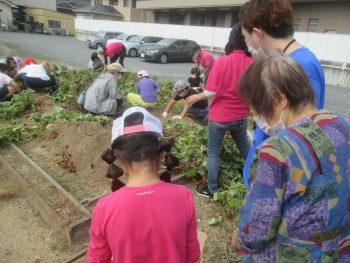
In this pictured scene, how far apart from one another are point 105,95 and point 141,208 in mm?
Answer: 5463

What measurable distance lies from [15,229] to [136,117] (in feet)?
8.38

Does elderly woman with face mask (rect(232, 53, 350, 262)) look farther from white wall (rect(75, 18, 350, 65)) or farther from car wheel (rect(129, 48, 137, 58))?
car wheel (rect(129, 48, 137, 58))

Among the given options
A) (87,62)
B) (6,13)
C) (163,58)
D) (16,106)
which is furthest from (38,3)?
(16,106)

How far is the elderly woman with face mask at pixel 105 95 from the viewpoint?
6336mm

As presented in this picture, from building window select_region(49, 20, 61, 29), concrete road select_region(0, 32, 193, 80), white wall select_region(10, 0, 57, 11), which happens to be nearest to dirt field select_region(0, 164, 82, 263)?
concrete road select_region(0, 32, 193, 80)

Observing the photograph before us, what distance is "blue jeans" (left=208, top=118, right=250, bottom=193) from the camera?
3.25m

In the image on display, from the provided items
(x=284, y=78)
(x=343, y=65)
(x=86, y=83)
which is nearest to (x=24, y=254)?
(x=284, y=78)

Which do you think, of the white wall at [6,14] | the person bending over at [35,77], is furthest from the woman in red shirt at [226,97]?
the white wall at [6,14]

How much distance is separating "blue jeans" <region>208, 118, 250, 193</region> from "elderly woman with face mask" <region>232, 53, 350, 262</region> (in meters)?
1.86

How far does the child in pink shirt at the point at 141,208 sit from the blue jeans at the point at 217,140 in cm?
186

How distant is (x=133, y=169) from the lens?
140 cm

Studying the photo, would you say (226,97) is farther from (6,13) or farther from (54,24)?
(54,24)

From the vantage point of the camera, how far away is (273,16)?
1943mm

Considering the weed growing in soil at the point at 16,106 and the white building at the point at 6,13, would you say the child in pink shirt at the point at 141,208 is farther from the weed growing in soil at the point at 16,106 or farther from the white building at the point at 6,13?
the white building at the point at 6,13
